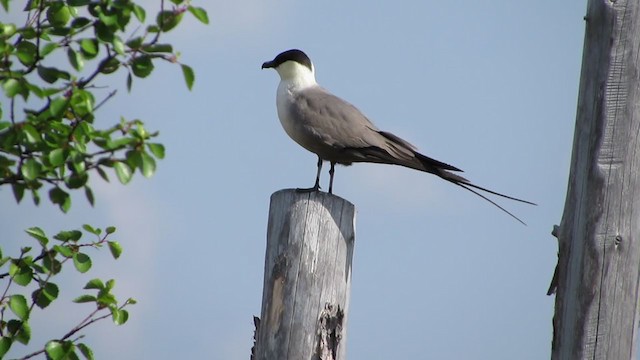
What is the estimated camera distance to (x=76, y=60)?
10.8 feet

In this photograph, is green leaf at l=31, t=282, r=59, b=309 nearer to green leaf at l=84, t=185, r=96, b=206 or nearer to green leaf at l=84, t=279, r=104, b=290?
green leaf at l=84, t=279, r=104, b=290

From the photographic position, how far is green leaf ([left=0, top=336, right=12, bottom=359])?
360cm

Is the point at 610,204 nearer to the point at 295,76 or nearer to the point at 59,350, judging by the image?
the point at 59,350

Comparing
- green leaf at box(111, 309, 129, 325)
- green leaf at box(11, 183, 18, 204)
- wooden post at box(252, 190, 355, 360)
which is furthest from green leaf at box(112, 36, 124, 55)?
wooden post at box(252, 190, 355, 360)

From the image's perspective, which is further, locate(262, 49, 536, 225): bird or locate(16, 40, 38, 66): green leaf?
locate(262, 49, 536, 225): bird

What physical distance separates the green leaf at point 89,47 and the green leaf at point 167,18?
0.84 ft

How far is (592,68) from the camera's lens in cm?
432

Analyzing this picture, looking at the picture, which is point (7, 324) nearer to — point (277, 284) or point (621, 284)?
point (277, 284)

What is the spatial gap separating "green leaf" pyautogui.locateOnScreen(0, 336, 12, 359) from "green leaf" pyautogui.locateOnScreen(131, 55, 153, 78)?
1289 mm

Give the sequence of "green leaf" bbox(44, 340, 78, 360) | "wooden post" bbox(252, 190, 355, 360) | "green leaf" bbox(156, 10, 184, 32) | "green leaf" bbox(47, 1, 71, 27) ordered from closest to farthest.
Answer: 1. "green leaf" bbox(156, 10, 184, 32)
2. "green leaf" bbox(47, 1, 71, 27)
3. "green leaf" bbox(44, 340, 78, 360)
4. "wooden post" bbox(252, 190, 355, 360)

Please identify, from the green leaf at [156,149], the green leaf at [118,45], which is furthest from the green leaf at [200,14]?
the green leaf at [156,149]

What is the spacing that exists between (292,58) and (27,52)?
3.82 metres

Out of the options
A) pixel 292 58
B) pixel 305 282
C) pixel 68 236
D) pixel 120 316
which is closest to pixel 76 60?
pixel 68 236

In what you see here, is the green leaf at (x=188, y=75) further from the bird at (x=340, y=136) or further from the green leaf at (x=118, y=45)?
the bird at (x=340, y=136)
